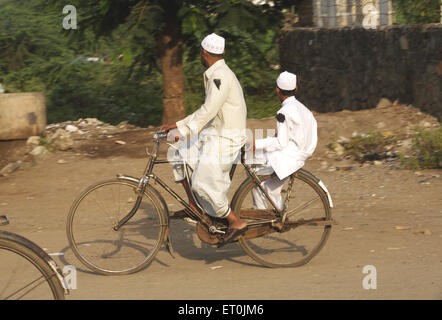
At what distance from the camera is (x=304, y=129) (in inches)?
211

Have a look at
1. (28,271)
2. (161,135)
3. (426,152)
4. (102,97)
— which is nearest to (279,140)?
(161,135)

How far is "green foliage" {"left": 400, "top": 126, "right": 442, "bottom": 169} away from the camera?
8.23 metres

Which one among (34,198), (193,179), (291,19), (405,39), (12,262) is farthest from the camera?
(291,19)

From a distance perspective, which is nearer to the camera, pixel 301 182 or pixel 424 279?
pixel 424 279

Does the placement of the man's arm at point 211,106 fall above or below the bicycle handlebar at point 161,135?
above

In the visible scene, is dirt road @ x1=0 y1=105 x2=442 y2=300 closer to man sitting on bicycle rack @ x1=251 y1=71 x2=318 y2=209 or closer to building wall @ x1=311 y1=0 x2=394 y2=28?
man sitting on bicycle rack @ x1=251 y1=71 x2=318 y2=209

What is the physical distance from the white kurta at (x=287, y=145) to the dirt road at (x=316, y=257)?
717 mm

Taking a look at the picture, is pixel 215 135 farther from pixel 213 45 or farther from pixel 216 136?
pixel 213 45

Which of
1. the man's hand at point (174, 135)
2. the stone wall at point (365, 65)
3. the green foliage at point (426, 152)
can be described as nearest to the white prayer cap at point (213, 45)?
the man's hand at point (174, 135)

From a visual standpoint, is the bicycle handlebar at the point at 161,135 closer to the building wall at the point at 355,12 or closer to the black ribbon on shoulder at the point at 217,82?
the black ribbon on shoulder at the point at 217,82

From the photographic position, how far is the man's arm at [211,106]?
506cm

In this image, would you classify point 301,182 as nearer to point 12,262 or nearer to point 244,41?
point 12,262
